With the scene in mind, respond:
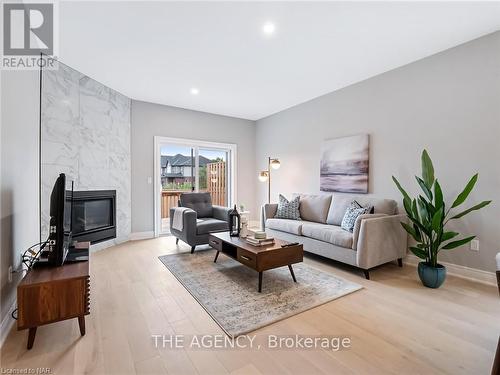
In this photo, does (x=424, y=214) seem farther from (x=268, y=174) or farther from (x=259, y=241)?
(x=268, y=174)

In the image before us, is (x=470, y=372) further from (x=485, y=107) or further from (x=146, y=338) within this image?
(x=485, y=107)

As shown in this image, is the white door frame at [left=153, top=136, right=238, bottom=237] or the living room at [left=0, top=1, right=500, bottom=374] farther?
the white door frame at [left=153, top=136, right=238, bottom=237]

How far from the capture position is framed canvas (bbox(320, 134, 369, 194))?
3.72 metres

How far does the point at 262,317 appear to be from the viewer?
6.42 feet

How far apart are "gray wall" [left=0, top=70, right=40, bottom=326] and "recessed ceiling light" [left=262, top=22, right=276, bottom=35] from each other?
2.23 meters

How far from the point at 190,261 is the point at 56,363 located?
6.15 ft

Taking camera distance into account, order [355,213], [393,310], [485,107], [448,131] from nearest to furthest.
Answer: [393,310] < [485,107] < [448,131] < [355,213]

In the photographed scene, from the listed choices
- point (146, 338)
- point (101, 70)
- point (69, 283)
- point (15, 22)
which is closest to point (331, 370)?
point (146, 338)

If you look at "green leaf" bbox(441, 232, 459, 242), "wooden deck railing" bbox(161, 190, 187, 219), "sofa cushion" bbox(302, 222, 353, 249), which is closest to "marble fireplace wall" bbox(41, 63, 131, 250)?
"wooden deck railing" bbox(161, 190, 187, 219)

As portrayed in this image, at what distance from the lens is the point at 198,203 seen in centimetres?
434

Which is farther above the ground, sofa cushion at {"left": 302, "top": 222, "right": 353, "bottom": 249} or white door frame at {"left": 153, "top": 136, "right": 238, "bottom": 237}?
white door frame at {"left": 153, "top": 136, "right": 238, "bottom": 237}

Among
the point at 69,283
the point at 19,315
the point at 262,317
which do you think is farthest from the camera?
the point at 262,317
